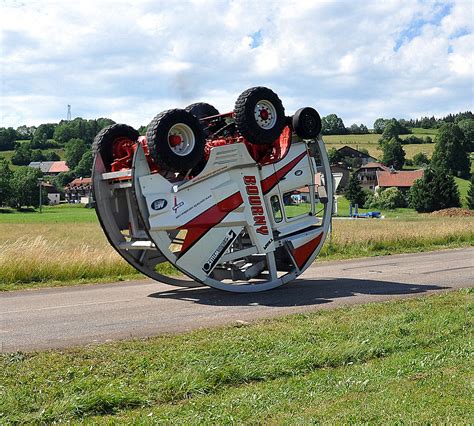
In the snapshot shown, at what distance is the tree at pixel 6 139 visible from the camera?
5440 inches

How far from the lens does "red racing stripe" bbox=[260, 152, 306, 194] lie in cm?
1246

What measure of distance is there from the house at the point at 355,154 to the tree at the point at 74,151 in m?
48.5

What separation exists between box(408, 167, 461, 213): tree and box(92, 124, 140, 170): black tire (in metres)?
73.6

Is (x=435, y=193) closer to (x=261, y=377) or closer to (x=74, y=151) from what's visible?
(x=74, y=151)

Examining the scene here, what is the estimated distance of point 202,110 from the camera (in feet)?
43.8

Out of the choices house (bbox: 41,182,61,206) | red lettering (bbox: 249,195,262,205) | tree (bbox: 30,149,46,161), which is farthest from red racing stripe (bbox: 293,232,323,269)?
tree (bbox: 30,149,46,161)

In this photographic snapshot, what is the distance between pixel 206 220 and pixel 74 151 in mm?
124877

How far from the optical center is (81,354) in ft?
24.4

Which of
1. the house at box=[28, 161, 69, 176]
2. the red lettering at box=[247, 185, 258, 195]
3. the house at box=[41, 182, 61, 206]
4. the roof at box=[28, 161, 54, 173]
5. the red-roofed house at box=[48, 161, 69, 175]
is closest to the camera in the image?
the red lettering at box=[247, 185, 258, 195]

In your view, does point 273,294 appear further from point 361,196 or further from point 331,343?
point 361,196

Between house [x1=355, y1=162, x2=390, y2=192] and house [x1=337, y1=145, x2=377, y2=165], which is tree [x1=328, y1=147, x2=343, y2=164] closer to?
house [x1=337, y1=145, x2=377, y2=165]

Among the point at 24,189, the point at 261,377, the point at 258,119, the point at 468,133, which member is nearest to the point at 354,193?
the point at 24,189

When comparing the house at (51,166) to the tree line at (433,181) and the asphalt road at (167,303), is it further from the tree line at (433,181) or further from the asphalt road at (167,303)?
the asphalt road at (167,303)

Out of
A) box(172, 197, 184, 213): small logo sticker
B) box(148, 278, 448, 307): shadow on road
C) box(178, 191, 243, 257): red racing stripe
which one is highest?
box(172, 197, 184, 213): small logo sticker
